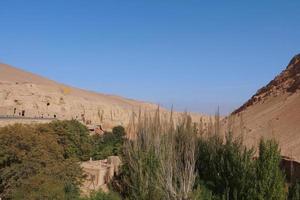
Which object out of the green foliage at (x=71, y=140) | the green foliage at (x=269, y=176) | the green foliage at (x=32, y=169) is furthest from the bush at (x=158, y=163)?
the green foliage at (x=71, y=140)

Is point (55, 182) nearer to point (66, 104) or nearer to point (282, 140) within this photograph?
point (282, 140)

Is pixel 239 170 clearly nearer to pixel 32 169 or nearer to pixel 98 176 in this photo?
pixel 98 176

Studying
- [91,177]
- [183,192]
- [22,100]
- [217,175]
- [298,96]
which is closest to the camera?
[183,192]

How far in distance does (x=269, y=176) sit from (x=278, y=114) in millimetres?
16748

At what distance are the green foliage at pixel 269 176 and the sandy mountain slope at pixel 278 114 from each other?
21.2 feet

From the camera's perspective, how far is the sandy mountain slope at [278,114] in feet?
92.8

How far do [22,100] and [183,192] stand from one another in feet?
181

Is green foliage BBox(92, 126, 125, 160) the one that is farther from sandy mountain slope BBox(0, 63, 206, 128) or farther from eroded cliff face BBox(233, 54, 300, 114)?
sandy mountain slope BBox(0, 63, 206, 128)

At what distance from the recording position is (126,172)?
22344 mm

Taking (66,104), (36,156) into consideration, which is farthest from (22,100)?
(36,156)

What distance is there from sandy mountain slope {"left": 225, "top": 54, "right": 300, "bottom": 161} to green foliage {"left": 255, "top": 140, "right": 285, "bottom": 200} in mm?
6456

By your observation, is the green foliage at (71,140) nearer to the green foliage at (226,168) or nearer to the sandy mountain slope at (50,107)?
the green foliage at (226,168)

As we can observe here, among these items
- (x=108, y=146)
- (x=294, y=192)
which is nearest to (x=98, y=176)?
(x=294, y=192)

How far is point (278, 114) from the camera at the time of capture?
33.5 meters
